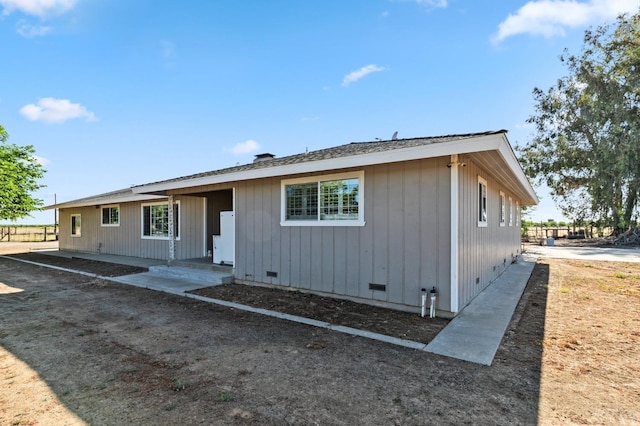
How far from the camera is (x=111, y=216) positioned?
14.2 m

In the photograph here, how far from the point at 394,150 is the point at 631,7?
27.7m

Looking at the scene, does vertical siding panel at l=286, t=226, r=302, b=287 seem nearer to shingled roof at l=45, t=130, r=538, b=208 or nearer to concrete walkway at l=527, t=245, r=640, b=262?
shingled roof at l=45, t=130, r=538, b=208

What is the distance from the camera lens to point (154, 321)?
15.9 ft

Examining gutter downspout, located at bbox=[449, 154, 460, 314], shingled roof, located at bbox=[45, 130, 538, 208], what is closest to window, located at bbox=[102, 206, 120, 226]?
shingled roof, located at bbox=[45, 130, 538, 208]

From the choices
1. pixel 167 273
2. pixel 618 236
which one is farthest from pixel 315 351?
pixel 618 236

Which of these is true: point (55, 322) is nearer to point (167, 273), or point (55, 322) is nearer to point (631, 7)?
point (167, 273)

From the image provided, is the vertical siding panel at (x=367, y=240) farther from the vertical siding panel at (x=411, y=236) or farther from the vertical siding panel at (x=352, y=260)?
the vertical siding panel at (x=411, y=236)

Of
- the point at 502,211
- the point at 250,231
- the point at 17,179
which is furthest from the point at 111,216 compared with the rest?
the point at 502,211

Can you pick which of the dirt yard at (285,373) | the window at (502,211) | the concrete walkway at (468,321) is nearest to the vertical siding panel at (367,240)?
the dirt yard at (285,373)

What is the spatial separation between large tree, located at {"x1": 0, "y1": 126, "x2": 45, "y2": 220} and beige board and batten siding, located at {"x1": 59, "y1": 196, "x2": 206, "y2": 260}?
4.55 meters

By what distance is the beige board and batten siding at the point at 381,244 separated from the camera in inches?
193

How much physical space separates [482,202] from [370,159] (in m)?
3.08

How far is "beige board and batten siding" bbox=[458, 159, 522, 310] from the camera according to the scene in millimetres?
5098

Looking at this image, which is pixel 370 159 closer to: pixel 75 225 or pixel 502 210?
pixel 502 210
